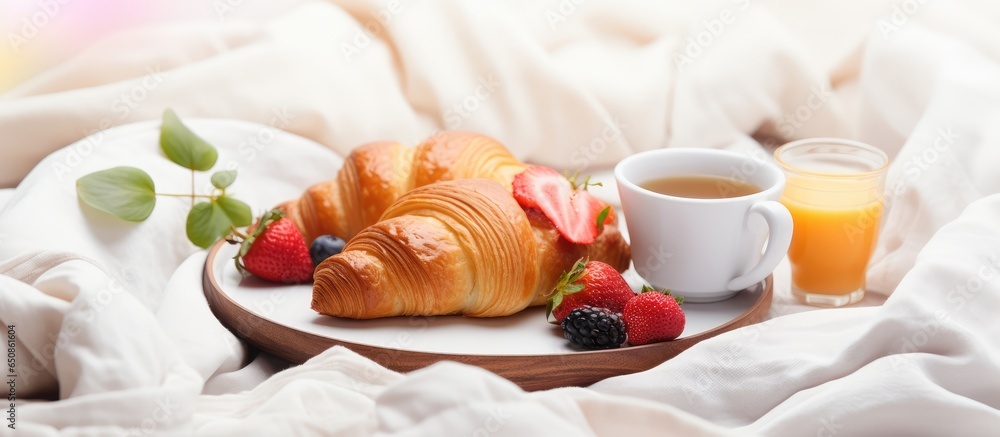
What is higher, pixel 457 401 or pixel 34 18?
pixel 34 18

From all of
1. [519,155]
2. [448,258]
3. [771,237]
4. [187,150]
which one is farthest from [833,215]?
[187,150]

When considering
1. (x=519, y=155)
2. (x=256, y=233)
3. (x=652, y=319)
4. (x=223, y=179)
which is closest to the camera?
(x=652, y=319)

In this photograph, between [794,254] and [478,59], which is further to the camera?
[478,59]

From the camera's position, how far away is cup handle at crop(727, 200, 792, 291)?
1541 millimetres

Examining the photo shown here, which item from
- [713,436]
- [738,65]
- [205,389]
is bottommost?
[205,389]

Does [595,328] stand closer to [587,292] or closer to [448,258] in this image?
[587,292]

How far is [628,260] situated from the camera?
1710 millimetres

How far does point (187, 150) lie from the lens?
1890 millimetres

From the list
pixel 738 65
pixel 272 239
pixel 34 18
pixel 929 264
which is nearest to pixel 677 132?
pixel 738 65

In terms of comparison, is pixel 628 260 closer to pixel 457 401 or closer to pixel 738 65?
pixel 457 401

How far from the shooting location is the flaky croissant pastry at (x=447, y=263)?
1.50 m

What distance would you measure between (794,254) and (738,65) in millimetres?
729

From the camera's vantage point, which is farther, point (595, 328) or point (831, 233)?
point (831, 233)

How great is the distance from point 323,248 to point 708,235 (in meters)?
0.65
